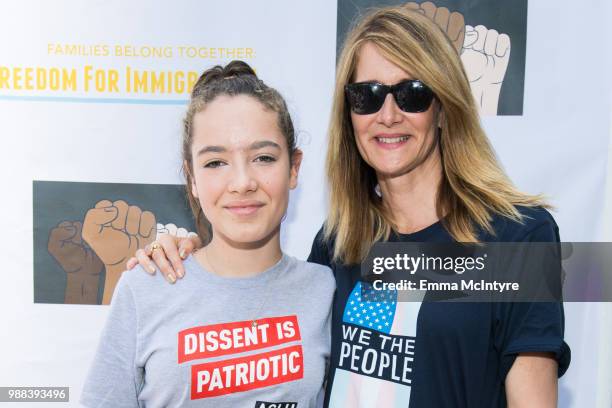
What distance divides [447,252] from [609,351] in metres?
1.21

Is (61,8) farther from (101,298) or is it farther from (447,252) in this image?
(447,252)

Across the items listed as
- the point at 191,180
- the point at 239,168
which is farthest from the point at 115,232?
the point at 239,168

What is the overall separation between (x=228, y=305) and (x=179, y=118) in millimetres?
1060

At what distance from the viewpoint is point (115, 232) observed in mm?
2229

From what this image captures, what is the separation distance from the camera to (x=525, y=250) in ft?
4.40

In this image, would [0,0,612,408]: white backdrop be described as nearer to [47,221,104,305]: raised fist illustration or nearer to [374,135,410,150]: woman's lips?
[47,221,104,305]: raised fist illustration

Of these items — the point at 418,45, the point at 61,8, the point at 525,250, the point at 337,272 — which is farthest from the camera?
the point at 61,8

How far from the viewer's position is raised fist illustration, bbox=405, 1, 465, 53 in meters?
2.17

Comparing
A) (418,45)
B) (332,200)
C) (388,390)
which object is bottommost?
(388,390)

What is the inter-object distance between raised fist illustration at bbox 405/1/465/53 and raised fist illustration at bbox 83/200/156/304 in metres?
1.35

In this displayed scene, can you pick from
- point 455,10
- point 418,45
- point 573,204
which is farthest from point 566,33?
point 418,45

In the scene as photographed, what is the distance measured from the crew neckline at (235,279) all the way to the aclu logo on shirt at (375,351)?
0.23 m

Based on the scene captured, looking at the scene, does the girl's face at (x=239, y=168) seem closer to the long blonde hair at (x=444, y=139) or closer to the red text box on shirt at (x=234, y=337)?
the red text box on shirt at (x=234, y=337)

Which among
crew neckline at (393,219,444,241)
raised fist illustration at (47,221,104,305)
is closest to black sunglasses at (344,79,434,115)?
crew neckline at (393,219,444,241)
